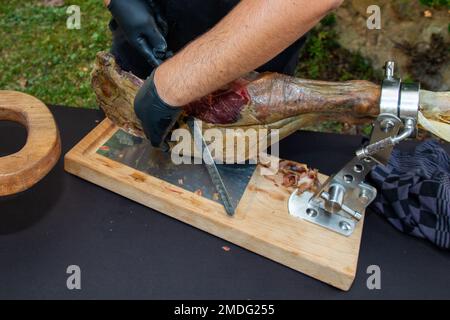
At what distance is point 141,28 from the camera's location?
188 cm

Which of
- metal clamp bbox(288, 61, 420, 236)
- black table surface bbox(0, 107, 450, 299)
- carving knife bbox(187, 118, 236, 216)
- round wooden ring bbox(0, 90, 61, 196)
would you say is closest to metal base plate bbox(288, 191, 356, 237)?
metal clamp bbox(288, 61, 420, 236)

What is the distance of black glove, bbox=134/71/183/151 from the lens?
172cm

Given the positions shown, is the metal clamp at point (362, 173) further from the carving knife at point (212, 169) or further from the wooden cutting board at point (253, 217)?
the carving knife at point (212, 169)

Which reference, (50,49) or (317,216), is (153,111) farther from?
(50,49)

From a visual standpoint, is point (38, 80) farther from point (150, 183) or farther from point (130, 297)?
point (130, 297)

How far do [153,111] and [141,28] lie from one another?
0.33 metres

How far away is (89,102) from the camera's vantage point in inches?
141

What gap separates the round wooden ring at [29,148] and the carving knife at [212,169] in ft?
1.59

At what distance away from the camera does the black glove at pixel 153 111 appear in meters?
1.72

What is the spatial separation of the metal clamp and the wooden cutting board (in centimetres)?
4

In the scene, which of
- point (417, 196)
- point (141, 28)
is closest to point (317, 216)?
point (417, 196)

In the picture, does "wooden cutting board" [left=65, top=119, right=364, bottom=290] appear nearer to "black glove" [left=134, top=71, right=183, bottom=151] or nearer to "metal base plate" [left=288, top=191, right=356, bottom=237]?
"metal base plate" [left=288, top=191, right=356, bottom=237]

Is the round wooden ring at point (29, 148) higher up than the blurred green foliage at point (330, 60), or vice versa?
the round wooden ring at point (29, 148)

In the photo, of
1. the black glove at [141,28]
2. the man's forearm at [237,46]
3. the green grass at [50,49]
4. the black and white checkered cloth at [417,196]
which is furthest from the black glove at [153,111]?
the green grass at [50,49]
